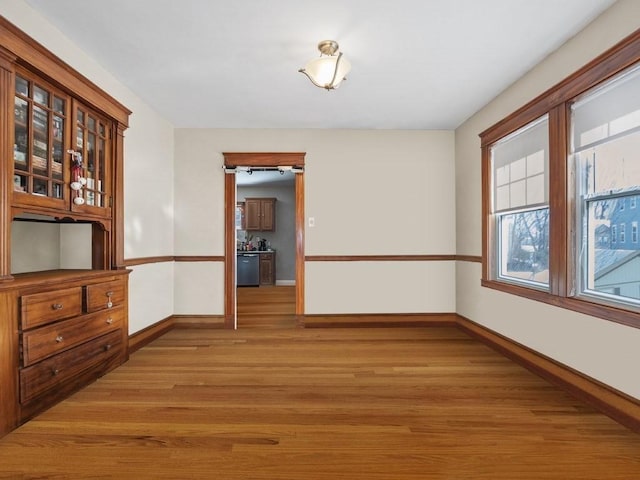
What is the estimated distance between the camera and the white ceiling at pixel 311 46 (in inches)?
85.8

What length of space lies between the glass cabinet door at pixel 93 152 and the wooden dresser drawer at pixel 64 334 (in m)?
0.87

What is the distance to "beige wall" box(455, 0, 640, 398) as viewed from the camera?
2.09m

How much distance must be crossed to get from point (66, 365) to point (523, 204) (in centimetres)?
384

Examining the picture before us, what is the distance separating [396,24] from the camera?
2.32 metres

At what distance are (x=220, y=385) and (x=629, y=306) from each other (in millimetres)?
2775

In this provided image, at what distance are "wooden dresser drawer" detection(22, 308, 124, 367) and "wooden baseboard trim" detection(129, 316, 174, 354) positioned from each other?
0.60 meters

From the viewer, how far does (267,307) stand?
5727mm

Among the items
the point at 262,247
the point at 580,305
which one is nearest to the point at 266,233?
the point at 262,247

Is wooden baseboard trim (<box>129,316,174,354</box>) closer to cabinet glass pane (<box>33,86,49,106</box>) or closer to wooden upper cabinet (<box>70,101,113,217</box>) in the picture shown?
wooden upper cabinet (<box>70,101,113,217</box>)

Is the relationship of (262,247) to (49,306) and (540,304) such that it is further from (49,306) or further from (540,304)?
(540,304)

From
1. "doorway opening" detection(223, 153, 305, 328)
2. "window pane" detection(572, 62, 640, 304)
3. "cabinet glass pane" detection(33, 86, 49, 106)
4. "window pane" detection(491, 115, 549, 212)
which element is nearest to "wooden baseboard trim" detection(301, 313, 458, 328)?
"doorway opening" detection(223, 153, 305, 328)

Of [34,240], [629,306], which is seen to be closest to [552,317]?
[629,306]

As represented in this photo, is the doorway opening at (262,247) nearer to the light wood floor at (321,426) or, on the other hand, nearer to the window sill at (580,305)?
A: the light wood floor at (321,426)

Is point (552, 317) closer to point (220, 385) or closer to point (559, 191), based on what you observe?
point (559, 191)
